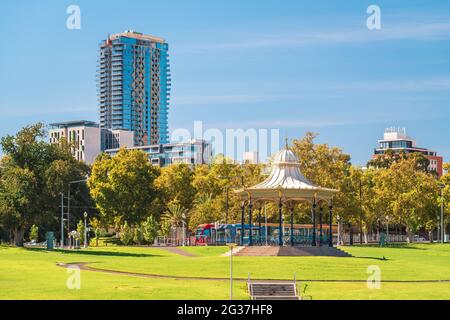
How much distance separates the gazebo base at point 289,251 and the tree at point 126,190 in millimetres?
57050

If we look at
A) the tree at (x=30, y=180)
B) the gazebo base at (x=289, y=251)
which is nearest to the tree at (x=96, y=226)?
the tree at (x=30, y=180)

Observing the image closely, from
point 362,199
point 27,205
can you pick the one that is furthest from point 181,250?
point 362,199

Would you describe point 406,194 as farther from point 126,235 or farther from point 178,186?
point 126,235

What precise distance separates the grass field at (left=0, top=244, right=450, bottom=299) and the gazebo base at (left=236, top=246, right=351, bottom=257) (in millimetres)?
5437

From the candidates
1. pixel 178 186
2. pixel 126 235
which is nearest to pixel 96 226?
pixel 126 235

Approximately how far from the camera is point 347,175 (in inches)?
5389

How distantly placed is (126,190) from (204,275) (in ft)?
242

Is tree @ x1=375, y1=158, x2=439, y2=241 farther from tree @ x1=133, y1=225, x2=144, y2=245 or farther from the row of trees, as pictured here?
tree @ x1=133, y1=225, x2=144, y2=245

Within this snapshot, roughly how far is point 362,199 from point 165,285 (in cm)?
8068

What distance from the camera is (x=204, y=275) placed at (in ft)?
212

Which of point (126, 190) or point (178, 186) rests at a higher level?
point (178, 186)

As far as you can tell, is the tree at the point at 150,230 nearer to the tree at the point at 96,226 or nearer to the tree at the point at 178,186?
the tree at the point at 96,226

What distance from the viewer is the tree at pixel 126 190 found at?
136 meters

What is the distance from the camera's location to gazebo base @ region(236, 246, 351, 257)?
8012cm
